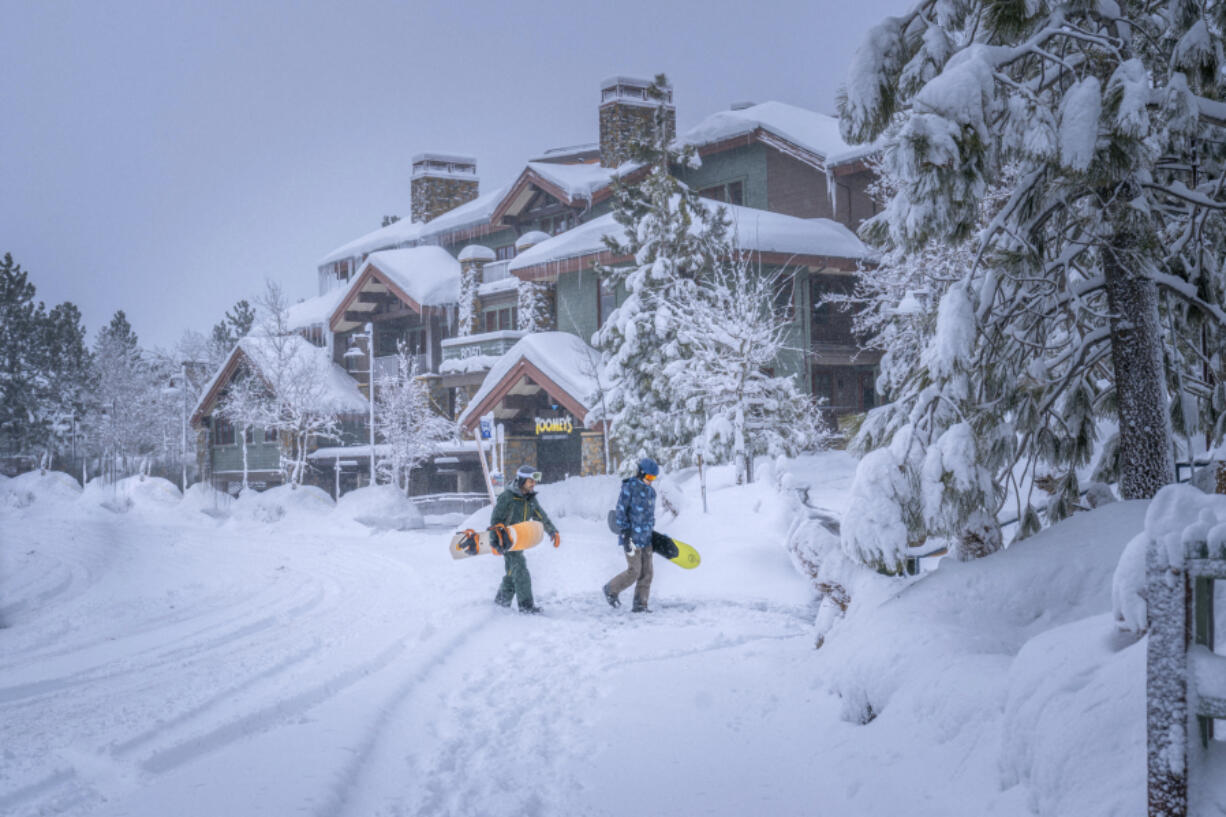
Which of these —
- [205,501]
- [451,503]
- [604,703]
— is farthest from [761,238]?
[205,501]

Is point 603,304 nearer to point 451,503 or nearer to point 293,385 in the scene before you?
point 451,503

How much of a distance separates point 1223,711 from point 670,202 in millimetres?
18548

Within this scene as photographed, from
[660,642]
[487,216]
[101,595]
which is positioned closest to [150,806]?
[660,642]

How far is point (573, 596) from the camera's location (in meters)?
11.3

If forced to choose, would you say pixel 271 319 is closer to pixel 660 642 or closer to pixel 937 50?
pixel 660 642

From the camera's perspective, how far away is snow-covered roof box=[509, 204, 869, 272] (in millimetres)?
22406

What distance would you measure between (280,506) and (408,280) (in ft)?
31.8

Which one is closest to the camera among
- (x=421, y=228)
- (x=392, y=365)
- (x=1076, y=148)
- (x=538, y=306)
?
(x=1076, y=148)

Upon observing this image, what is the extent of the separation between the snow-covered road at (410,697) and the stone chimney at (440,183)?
89.5 feet

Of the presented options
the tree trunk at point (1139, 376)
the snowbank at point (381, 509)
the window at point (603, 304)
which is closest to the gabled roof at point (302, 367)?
the snowbank at point (381, 509)

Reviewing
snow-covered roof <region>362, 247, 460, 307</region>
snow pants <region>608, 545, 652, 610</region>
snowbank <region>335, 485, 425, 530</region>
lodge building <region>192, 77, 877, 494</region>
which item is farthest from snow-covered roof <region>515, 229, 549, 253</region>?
snow pants <region>608, 545, 652, 610</region>

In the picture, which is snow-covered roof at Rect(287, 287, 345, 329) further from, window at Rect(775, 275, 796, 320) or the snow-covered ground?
the snow-covered ground

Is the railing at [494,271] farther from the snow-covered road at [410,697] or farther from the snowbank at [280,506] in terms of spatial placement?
the snow-covered road at [410,697]

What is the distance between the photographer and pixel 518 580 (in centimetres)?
1001
